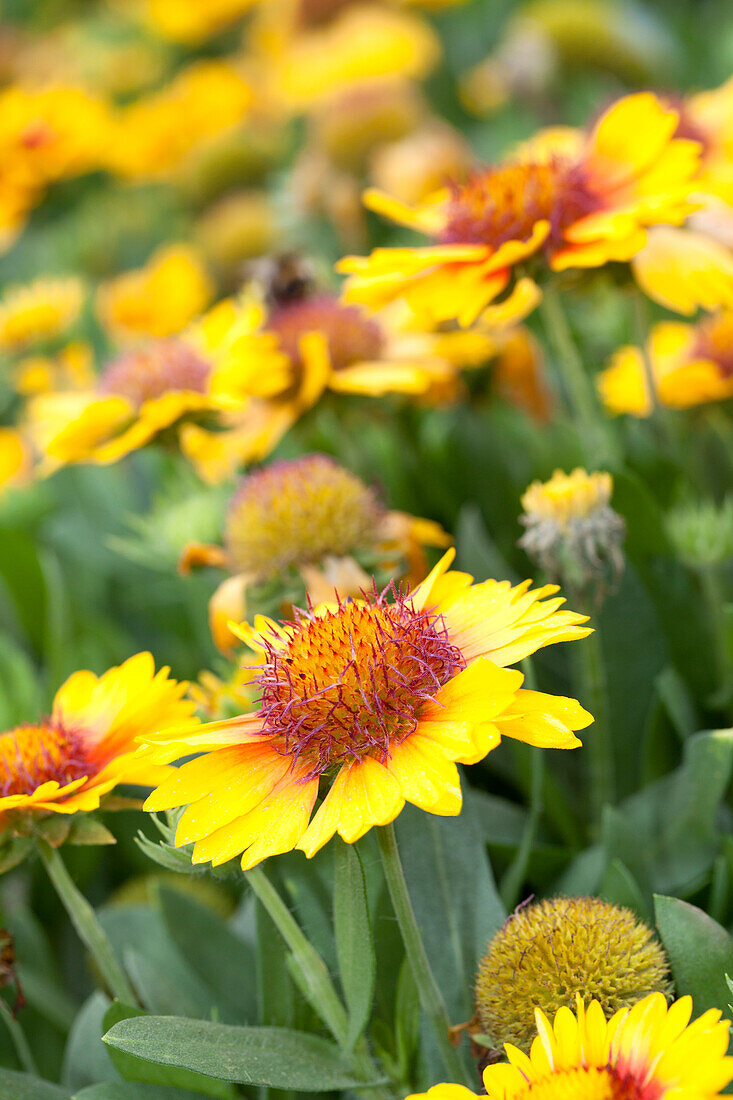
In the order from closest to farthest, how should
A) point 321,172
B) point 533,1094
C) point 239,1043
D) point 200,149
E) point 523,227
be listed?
point 533,1094
point 239,1043
point 523,227
point 321,172
point 200,149

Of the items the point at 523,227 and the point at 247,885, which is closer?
the point at 247,885

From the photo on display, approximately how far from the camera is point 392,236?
1.38 metres

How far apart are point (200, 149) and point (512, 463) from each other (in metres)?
1.15

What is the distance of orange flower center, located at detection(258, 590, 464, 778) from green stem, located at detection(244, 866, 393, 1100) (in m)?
0.06

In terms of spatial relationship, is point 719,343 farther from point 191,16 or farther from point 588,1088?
point 191,16

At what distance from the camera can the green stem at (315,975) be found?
0.46 m

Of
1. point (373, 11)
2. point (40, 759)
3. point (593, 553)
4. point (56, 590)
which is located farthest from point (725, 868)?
point (373, 11)

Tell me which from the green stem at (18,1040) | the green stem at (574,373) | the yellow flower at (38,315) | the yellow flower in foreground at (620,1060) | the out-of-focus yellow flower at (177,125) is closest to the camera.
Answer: the yellow flower in foreground at (620,1060)

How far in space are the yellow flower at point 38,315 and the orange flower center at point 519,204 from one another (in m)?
0.67

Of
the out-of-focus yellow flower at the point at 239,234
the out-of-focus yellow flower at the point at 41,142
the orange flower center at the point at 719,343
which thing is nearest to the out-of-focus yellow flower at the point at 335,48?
the out-of-focus yellow flower at the point at 239,234

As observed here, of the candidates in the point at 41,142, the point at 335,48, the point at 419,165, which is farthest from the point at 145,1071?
the point at 335,48

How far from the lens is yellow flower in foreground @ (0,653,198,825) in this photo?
0.49m

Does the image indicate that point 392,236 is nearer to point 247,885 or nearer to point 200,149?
point 200,149

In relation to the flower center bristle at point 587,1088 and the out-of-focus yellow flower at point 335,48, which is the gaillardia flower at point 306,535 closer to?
the flower center bristle at point 587,1088
